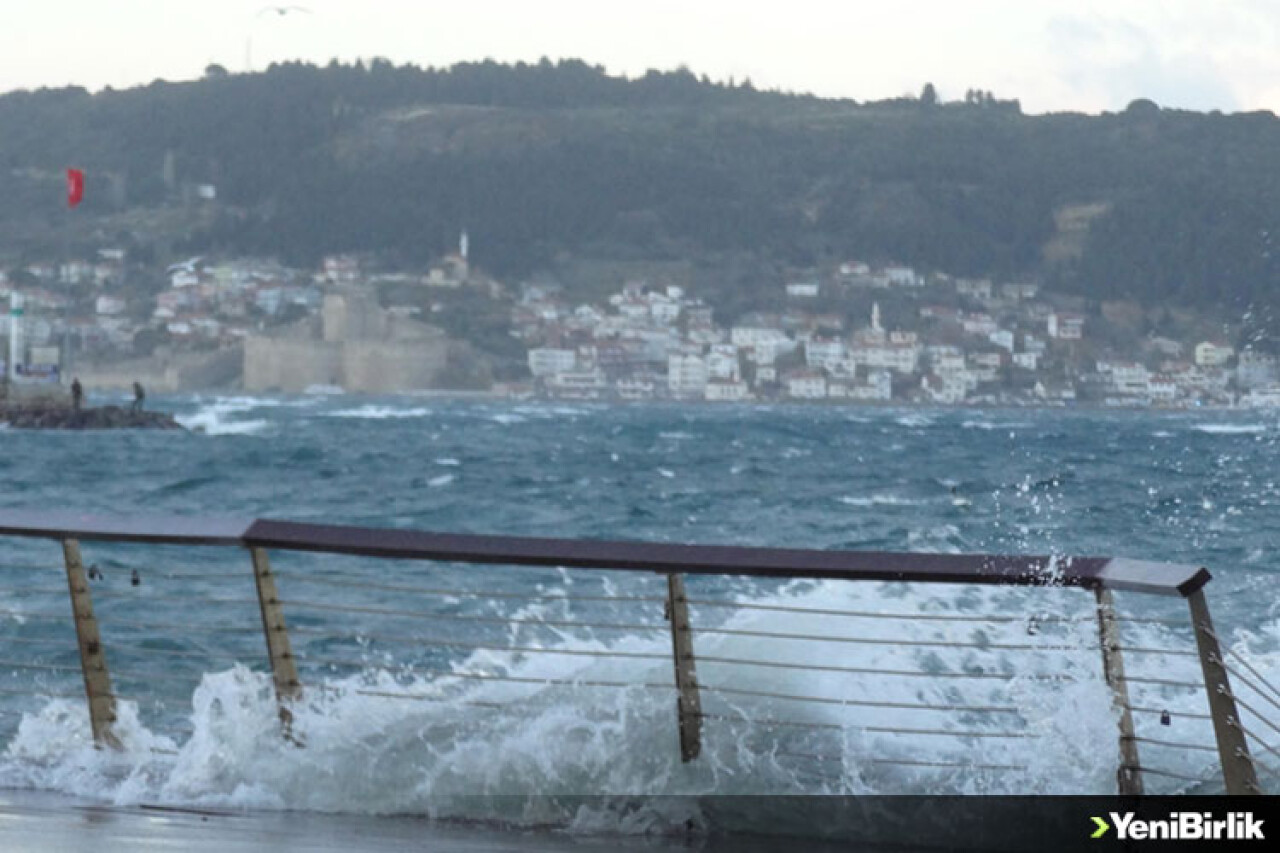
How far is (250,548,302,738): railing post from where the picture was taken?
19.9ft

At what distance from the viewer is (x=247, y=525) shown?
595cm

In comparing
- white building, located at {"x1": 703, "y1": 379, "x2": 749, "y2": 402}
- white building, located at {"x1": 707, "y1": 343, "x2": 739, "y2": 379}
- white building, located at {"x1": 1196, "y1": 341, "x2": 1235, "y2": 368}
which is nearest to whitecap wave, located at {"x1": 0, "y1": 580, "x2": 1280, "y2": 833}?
white building, located at {"x1": 1196, "y1": 341, "x2": 1235, "y2": 368}

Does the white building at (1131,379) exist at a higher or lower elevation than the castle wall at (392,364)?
higher

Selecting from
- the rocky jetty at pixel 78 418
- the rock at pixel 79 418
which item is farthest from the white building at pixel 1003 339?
the rocky jetty at pixel 78 418

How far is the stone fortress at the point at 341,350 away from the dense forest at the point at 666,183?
36.9 feet

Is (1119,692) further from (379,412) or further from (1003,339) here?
(1003,339)

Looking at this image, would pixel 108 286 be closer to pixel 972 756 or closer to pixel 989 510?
pixel 989 510

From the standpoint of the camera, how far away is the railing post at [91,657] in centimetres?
636

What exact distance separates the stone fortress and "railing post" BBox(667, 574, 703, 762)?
155 m

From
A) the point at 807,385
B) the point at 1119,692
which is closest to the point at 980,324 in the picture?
the point at 807,385

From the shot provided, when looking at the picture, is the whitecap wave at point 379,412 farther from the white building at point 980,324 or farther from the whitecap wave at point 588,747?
the whitecap wave at point 588,747

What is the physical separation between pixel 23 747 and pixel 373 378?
15729 centimetres

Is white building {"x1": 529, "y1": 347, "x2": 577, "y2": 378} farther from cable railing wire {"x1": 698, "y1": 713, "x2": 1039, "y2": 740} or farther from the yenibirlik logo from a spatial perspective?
the yenibirlik logo

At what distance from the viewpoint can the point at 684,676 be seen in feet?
19.0
